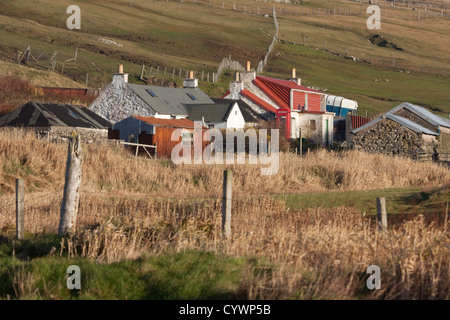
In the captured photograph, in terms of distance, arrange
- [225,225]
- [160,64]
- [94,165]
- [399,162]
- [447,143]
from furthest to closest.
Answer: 1. [160,64]
2. [447,143]
3. [399,162]
4. [94,165]
5. [225,225]

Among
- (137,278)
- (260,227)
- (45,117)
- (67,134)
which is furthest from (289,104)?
(137,278)

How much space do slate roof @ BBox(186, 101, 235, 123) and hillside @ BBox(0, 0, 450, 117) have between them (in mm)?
24194

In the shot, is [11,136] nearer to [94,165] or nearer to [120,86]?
[94,165]

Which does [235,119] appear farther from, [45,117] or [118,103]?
[45,117]

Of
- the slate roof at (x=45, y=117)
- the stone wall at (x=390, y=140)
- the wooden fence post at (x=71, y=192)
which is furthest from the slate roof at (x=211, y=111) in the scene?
the wooden fence post at (x=71, y=192)

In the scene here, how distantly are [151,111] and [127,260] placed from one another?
4488 centimetres

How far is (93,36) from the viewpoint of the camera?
120 m

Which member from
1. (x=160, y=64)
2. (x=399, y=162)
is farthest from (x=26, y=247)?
(x=160, y=64)

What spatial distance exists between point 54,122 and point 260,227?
3439 cm

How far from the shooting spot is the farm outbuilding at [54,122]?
48750 mm

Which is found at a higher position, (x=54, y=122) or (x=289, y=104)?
(x=289, y=104)

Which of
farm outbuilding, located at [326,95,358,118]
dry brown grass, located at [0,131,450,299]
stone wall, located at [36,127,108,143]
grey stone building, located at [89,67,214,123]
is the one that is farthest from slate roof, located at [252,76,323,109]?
dry brown grass, located at [0,131,450,299]

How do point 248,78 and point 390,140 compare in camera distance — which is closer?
point 390,140

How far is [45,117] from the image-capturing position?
49438 millimetres
